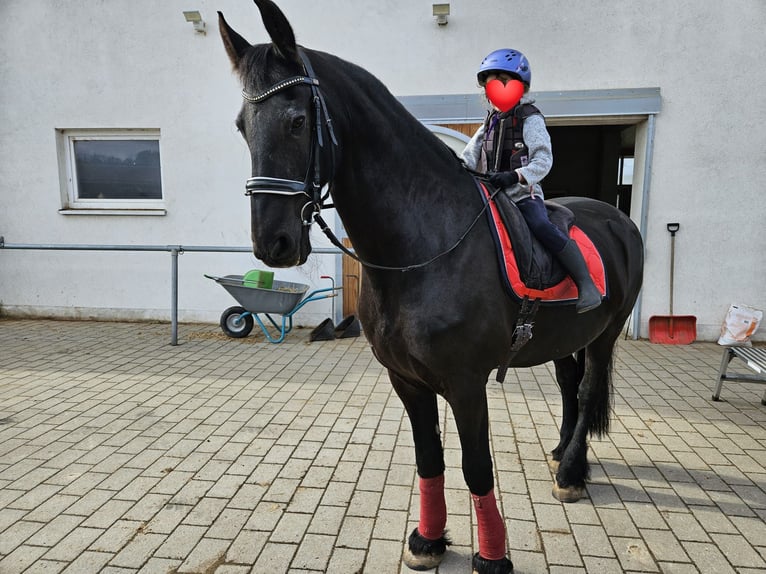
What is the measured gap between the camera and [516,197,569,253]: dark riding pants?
218 centimetres

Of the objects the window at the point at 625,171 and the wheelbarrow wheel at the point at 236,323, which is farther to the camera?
the window at the point at 625,171

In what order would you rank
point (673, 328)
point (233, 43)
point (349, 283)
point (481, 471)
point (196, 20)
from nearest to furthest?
point (233, 43) → point (481, 471) → point (673, 328) → point (196, 20) → point (349, 283)

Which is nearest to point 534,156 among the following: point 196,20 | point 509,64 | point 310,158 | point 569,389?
point 509,64

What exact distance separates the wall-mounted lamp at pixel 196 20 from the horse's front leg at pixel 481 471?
674 cm

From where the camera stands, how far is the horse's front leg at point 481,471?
1.96 m

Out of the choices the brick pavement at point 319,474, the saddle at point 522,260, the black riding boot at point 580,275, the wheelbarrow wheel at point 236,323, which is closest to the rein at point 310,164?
the saddle at point 522,260

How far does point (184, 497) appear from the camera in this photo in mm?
2748

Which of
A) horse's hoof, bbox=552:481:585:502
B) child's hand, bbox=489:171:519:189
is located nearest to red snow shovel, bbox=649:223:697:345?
horse's hoof, bbox=552:481:585:502

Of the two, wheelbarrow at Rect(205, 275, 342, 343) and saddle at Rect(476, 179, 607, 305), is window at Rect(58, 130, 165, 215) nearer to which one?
wheelbarrow at Rect(205, 275, 342, 343)

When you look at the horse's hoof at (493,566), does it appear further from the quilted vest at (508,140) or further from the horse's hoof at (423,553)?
the quilted vest at (508,140)

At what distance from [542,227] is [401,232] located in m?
0.74

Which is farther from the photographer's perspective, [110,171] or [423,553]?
[110,171]

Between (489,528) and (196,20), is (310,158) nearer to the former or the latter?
(489,528)

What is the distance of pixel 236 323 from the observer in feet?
21.7
